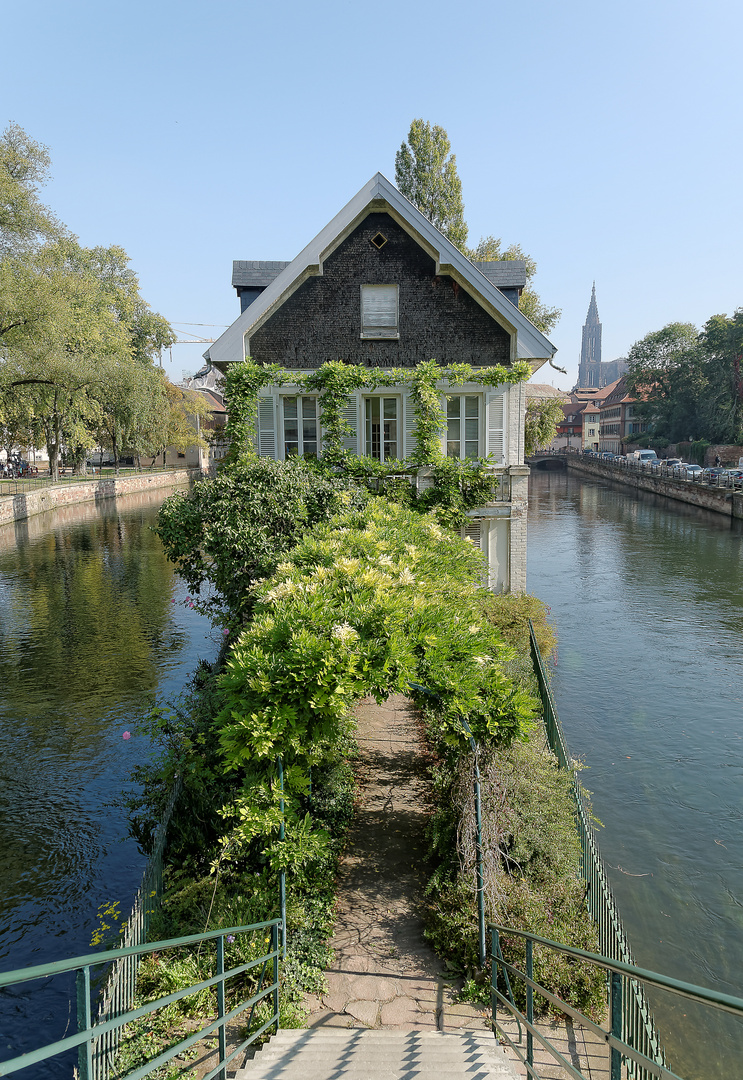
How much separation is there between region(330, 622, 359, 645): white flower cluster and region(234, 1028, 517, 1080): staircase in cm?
331

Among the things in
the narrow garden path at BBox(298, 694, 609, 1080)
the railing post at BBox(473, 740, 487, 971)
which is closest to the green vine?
the narrow garden path at BBox(298, 694, 609, 1080)

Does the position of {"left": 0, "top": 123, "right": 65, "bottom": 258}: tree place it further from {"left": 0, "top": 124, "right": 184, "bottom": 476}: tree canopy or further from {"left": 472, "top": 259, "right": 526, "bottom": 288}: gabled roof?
{"left": 472, "top": 259, "right": 526, "bottom": 288}: gabled roof

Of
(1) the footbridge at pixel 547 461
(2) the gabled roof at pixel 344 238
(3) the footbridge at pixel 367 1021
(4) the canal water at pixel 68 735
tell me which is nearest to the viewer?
(3) the footbridge at pixel 367 1021

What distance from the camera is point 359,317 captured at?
1942 cm

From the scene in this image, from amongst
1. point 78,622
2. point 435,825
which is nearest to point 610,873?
point 435,825

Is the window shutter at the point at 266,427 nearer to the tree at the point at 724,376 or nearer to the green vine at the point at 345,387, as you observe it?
the green vine at the point at 345,387

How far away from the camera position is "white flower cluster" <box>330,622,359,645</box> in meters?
6.07

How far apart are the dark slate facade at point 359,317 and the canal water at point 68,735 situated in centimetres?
961

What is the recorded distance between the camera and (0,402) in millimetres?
38219

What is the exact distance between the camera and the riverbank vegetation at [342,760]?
623 centimetres

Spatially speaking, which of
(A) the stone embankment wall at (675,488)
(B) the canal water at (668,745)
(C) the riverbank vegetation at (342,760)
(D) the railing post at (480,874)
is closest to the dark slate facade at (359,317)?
(C) the riverbank vegetation at (342,760)

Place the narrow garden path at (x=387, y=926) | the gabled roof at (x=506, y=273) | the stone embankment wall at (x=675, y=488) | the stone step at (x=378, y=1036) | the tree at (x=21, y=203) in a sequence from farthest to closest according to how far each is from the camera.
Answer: the stone embankment wall at (x=675, y=488)
the tree at (x=21, y=203)
the gabled roof at (x=506, y=273)
the narrow garden path at (x=387, y=926)
the stone step at (x=378, y=1036)

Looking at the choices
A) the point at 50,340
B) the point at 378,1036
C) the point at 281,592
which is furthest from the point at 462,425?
the point at 50,340

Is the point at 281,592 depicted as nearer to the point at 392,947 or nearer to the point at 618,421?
the point at 392,947
